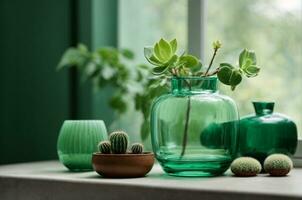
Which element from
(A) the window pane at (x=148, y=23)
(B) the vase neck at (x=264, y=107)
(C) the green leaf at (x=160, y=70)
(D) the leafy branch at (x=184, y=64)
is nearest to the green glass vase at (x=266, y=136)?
(B) the vase neck at (x=264, y=107)

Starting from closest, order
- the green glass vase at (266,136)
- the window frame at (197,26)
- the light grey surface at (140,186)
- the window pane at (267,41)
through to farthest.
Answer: the light grey surface at (140,186)
the green glass vase at (266,136)
the window frame at (197,26)
the window pane at (267,41)

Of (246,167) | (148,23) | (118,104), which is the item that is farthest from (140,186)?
(148,23)

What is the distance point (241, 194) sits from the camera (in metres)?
1.22

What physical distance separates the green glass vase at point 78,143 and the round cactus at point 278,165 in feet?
1.54

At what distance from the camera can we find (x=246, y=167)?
152 centimetres

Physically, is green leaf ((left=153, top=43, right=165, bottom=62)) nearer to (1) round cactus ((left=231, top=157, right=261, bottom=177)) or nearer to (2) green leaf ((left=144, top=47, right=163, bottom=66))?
(2) green leaf ((left=144, top=47, right=163, bottom=66))

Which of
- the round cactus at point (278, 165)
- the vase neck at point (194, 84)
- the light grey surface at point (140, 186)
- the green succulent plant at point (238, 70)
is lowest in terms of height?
the light grey surface at point (140, 186)

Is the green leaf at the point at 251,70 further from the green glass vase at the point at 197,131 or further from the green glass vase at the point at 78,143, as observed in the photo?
the green glass vase at the point at 78,143

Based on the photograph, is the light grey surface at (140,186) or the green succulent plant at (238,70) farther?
the green succulent plant at (238,70)

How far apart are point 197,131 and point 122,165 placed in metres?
0.20

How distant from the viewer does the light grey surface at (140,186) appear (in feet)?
4.08

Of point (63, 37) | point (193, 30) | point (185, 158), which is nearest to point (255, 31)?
point (193, 30)

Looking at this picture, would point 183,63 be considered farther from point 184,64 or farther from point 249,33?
point 249,33

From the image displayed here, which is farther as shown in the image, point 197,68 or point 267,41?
point 267,41
